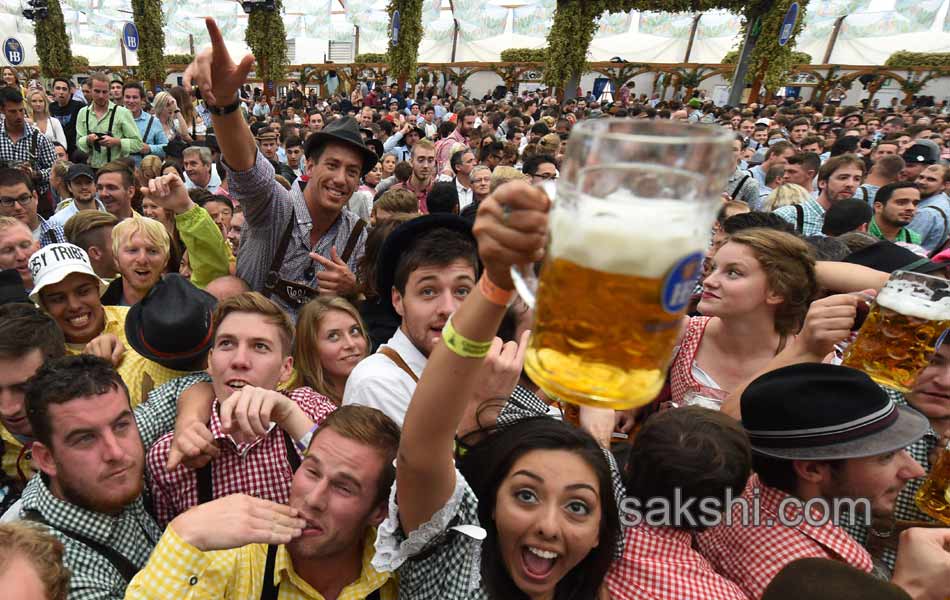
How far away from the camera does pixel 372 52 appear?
34500mm

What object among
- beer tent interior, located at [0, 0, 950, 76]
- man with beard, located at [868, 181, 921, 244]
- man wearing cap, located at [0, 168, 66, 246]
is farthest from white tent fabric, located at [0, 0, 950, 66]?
man wearing cap, located at [0, 168, 66, 246]

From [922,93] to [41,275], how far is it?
33.0m

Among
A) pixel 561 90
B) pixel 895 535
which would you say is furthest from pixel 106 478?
pixel 561 90

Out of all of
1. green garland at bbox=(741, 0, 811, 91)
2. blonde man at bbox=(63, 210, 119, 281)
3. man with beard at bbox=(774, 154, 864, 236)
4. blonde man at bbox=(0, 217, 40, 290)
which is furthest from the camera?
green garland at bbox=(741, 0, 811, 91)

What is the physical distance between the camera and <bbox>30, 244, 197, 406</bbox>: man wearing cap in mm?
2148

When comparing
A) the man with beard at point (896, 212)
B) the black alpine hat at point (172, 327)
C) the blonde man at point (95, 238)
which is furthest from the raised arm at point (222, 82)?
the man with beard at point (896, 212)

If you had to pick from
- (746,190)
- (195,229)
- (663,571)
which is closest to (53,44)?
(195,229)

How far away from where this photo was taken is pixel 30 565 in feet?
3.56

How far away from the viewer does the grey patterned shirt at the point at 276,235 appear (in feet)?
8.06

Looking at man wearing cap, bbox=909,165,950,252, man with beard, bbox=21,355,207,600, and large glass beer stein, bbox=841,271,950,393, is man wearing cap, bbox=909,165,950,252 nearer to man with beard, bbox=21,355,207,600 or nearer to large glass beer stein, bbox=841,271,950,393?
large glass beer stein, bbox=841,271,950,393

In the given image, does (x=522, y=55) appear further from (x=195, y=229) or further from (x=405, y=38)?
(x=195, y=229)

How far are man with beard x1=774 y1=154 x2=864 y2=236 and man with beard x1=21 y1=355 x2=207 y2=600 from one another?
432 centimetres

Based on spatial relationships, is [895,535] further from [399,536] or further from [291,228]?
[291,228]

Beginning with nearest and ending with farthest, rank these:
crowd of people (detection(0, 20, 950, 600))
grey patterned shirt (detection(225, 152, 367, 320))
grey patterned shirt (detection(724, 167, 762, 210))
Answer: crowd of people (detection(0, 20, 950, 600)) → grey patterned shirt (detection(225, 152, 367, 320)) → grey patterned shirt (detection(724, 167, 762, 210))
